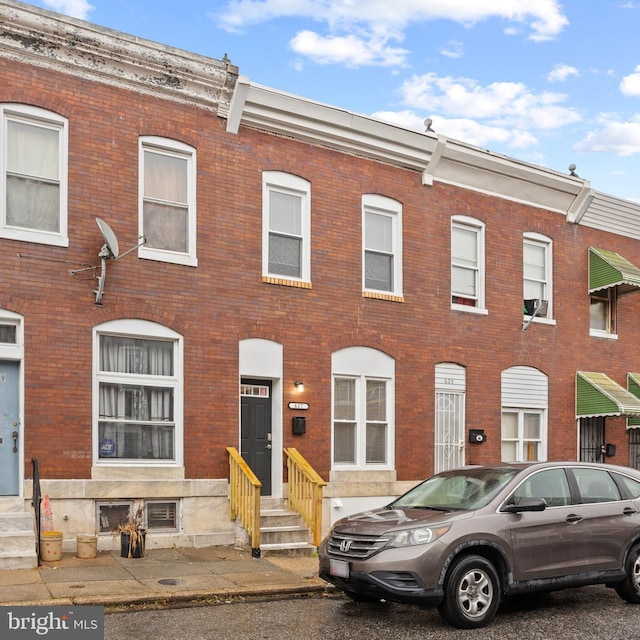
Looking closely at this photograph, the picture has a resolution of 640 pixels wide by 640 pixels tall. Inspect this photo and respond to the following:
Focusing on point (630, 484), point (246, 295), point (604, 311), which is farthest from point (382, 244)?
point (630, 484)

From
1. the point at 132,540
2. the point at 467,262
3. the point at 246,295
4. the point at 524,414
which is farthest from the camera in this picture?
the point at 524,414

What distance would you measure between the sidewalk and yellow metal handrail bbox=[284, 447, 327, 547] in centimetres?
81

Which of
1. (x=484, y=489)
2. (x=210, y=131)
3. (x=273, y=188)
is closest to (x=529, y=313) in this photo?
(x=273, y=188)

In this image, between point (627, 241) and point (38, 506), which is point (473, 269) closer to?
point (627, 241)

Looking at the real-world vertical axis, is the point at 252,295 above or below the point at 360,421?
above

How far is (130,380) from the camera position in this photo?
13.1 meters

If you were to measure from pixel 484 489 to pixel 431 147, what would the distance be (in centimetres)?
868

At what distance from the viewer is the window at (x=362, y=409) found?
15477mm

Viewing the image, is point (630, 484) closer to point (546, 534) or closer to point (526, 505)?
point (546, 534)

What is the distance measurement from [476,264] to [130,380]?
782 centimetres

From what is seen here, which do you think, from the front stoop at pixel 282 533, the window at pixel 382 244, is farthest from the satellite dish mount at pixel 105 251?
the window at pixel 382 244

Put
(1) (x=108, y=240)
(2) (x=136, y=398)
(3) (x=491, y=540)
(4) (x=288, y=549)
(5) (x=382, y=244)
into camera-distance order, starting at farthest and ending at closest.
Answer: (5) (x=382, y=244), (2) (x=136, y=398), (4) (x=288, y=549), (1) (x=108, y=240), (3) (x=491, y=540)

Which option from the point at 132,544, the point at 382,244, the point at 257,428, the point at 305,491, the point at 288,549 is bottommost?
the point at 288,549

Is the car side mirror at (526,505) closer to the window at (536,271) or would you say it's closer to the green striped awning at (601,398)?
the window at (536,271)
